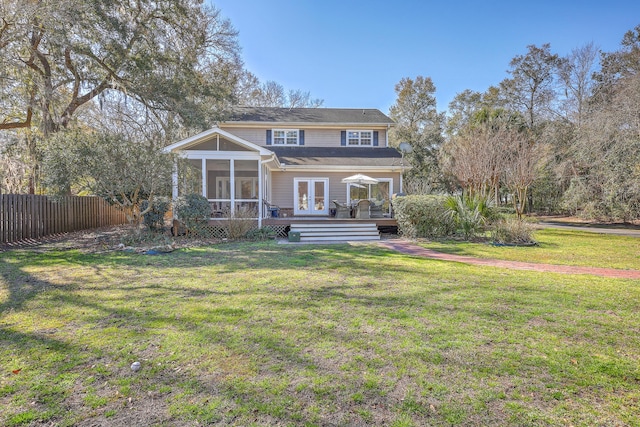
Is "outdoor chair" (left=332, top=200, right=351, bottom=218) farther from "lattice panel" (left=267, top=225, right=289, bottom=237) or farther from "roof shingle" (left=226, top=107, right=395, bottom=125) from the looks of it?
"roof shingle" (left=226, top=107, right=395, bottom=125)

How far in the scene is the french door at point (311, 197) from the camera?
59.2 feet

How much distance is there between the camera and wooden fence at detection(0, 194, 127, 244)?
10.2 metres

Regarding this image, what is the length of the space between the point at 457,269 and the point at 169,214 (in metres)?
11.8

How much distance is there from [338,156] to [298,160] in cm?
267

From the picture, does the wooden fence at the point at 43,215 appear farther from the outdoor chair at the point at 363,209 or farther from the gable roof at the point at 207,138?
the outdoor chair at the point at 363,209

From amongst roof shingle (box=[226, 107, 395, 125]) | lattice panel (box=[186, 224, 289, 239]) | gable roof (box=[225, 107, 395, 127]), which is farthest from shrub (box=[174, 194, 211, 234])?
roof shingle (box=[226, 107, 395, 125])

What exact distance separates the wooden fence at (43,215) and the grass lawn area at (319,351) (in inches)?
224

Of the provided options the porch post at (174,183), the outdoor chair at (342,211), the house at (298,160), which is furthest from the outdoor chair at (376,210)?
the porch post at (174,183)

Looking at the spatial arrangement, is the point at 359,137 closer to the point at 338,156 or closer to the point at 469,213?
the point at 338,156

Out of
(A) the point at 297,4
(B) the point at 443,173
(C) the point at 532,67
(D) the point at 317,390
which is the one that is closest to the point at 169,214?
(A) the point at 297,4

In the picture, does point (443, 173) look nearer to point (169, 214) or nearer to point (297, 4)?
point (297, 4)

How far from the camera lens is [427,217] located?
12.6 meters

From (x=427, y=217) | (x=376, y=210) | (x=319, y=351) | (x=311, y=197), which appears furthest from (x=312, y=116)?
(x=319, y=351)

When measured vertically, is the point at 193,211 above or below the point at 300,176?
below
